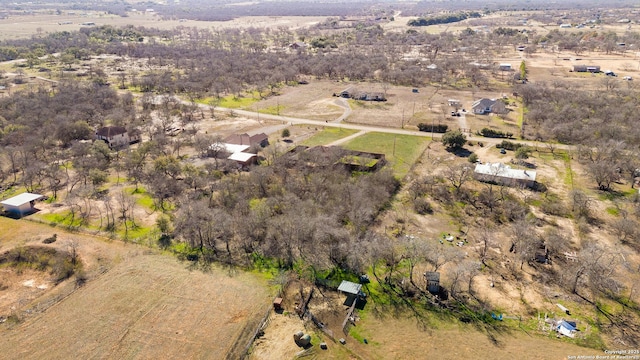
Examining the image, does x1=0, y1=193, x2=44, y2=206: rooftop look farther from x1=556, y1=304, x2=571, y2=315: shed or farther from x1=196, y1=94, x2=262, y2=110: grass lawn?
x1=556, y1=304, x2=571, y2=315: shed

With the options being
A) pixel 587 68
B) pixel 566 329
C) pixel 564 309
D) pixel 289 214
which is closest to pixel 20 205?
pixel 289 214

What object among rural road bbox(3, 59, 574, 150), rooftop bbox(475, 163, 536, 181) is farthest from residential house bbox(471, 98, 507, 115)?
rooftop bbox(475, 163, 536, 181)

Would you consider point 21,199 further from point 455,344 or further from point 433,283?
point 455,344

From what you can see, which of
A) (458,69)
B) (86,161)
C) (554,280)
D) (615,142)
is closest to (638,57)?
(458,69)

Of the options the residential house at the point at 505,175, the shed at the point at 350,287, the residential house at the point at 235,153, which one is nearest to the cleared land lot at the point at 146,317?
the shed at the point at 350,287

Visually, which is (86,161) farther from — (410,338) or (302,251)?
(410,338)

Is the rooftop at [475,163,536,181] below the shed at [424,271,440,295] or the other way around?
the other way around
